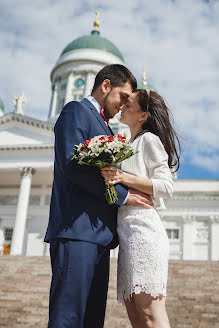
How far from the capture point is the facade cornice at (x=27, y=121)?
28109 millimetres

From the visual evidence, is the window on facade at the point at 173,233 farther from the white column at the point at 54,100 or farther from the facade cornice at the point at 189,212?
the white column at the point at 54,100

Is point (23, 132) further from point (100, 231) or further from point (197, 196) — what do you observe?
point (100, 231)

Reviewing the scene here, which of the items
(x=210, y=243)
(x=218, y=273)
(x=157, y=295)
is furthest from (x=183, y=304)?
(x=210, y=243)

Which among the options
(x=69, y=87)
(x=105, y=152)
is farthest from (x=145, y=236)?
(x=69, y=87)

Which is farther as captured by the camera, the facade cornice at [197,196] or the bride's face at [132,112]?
the facade cornice at [197,196]

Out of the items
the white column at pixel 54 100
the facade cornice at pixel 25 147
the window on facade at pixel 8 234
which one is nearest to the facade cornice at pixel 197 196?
the facade cornice at pixel 25 147

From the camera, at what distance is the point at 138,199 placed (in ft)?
9.39

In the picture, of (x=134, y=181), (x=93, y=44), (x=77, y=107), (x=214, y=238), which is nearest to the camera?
(x=134, y=181)

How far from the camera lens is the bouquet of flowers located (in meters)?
2.67

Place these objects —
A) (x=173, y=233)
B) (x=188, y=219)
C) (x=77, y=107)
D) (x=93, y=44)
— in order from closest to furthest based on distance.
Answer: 1. (x=77, y=107)
2. (x=188, y=219)
3. (x=173, y=233)
4. (x=93, y=44)

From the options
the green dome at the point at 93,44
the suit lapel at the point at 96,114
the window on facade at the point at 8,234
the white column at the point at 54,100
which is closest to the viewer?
the suit lapel at the point at 96,114

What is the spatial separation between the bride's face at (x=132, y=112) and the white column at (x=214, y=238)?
974 inches

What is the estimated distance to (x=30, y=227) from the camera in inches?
1164

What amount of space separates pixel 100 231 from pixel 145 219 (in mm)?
320
